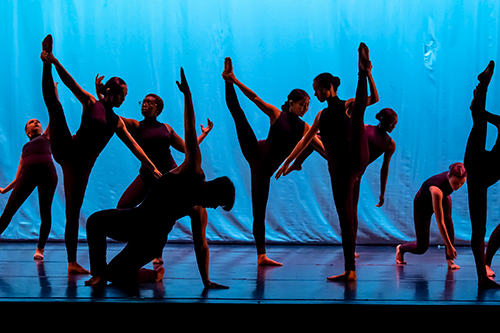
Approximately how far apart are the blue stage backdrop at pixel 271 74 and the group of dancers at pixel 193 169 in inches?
56.2

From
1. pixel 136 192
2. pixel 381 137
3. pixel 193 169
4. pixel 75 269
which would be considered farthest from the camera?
pixel 381 137

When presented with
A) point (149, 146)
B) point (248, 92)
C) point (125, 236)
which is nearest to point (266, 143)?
point (248, 92)

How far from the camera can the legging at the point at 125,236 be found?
9.00 feet

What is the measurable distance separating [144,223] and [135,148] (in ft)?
2.90

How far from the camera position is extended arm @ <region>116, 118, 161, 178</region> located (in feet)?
11.4

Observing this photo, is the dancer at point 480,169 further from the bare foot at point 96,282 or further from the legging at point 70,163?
the legging at point 70,163

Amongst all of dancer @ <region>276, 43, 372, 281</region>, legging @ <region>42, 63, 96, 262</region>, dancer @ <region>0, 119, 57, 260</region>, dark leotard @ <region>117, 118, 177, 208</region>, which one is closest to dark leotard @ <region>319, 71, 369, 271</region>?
dancer @ <region>276, 43, 372, 281</region>

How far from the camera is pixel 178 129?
18.5 ft

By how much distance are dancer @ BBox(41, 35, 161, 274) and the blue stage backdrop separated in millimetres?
2211

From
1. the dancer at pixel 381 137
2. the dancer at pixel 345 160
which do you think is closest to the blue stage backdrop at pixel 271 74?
the dancer at pixel 381 137

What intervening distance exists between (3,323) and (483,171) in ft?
8.32

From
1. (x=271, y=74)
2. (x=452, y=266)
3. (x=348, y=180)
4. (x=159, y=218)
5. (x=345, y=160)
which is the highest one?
(x=271, y=74)

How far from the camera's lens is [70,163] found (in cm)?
340

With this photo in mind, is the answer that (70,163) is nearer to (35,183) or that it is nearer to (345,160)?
(35,183)
